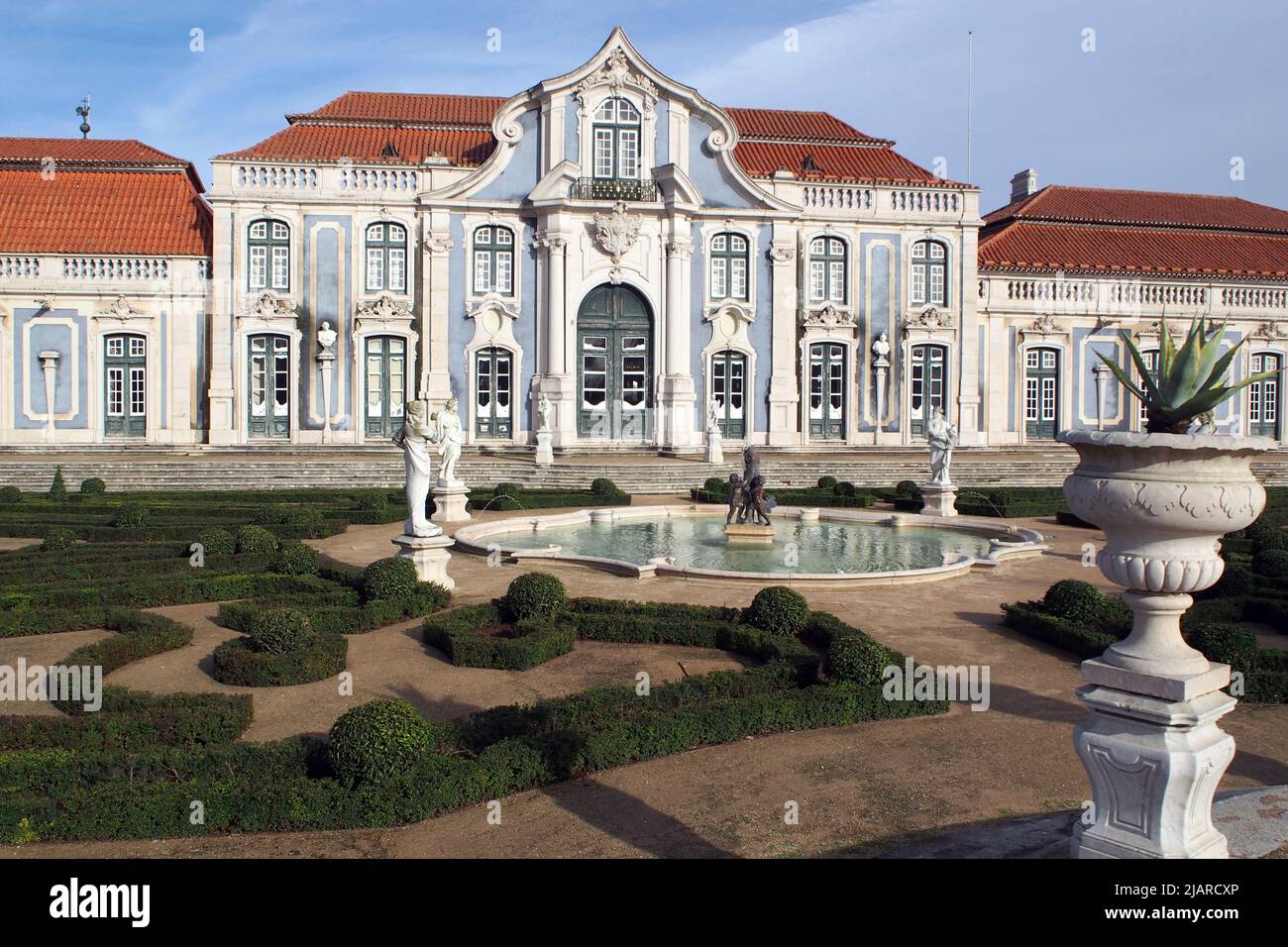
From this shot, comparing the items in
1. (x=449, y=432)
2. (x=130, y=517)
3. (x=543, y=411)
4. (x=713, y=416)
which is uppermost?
(x=543, y=411)

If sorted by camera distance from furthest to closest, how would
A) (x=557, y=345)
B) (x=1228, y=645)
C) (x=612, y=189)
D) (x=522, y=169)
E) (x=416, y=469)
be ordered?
(x=522, y=169) → (x=612, y=189) → (x=557, y=345) → (x=416, y=469) → (x=1228, y=645)

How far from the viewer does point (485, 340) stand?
33.5 metres

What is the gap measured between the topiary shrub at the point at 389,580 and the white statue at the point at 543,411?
19975mm

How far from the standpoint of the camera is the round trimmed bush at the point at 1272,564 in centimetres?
1409

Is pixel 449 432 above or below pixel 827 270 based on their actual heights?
below

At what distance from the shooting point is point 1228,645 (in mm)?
9906

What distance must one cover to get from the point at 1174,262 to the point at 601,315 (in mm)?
20699

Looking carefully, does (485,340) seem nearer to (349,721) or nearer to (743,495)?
(743,495)

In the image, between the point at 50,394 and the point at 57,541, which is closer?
the point at 57,541

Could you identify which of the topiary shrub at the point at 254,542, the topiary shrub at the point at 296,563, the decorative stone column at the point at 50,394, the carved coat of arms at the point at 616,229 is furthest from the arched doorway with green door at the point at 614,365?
the topiary shrub at the point at 296,563

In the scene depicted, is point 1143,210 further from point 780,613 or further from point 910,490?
point 780,613

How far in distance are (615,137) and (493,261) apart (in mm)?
5622

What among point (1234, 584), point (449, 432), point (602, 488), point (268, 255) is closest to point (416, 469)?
point (449, 432)

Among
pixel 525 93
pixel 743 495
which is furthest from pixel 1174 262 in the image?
pixel 743 495
